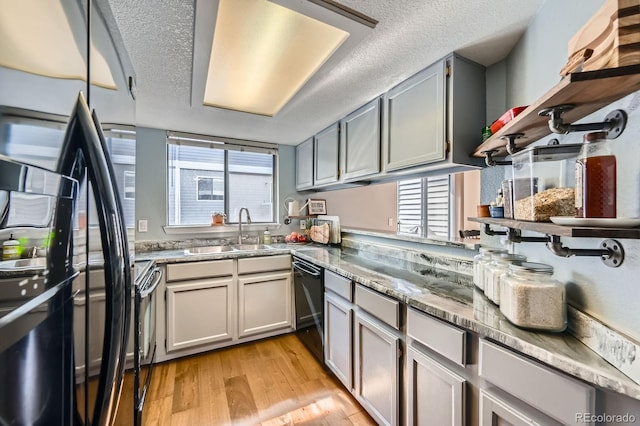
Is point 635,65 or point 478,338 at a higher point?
point 635,65

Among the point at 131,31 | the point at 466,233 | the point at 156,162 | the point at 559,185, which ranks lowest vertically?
the point at 466,233

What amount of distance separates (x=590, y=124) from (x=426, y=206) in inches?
105

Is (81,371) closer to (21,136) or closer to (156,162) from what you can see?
(21,136)

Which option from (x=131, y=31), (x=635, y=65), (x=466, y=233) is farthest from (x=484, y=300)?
(x=131, y=31)

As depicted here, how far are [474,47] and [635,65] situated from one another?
3.29 feet

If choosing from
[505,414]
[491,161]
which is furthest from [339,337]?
[491,161]

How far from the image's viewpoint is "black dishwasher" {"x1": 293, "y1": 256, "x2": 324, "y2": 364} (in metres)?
2.07

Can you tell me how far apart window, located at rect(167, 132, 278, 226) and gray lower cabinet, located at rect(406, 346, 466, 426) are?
2515 mm

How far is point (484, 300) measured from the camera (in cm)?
117

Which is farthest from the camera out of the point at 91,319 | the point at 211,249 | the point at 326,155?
the point at 211,249

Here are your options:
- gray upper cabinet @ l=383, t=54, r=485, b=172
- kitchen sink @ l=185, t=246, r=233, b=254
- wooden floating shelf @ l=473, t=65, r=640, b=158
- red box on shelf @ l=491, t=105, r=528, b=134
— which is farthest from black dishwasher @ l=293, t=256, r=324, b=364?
wooden floating shelf @ l=473, t=65, r=640, b=158

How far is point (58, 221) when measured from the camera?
1.37 feet

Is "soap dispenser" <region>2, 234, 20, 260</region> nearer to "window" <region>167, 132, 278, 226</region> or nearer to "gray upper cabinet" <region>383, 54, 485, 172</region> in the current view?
"gray upper cabinet" <region>383, 54, 485, 172</region>

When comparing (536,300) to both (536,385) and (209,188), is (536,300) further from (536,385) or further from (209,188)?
(209,188)
